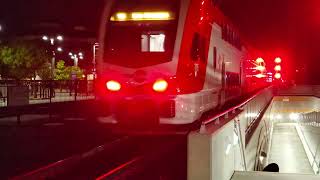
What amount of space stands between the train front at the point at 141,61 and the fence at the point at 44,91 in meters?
9.42

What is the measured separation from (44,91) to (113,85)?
806 inches

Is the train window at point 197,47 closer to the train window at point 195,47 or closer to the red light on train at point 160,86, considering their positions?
the train window at point 195,47

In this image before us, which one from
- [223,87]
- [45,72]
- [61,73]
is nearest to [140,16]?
[223,87]

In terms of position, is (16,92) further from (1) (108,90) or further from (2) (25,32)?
(2) (25,32)

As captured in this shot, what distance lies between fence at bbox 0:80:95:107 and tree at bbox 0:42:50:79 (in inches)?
293

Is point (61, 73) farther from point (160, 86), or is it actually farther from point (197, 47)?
point (160, 86)

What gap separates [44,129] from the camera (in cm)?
1947

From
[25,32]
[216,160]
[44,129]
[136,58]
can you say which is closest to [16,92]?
[44,129]

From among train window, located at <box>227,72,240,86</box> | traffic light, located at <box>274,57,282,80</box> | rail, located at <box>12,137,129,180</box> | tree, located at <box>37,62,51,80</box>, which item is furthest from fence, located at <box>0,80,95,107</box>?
traffic light, located at <box>274,57,282,80</box>

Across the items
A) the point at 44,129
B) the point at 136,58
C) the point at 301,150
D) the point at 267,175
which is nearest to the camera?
the point at 267,175

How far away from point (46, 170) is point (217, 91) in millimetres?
9920

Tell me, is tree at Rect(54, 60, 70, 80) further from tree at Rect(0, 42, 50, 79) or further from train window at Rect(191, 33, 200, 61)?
train window at Rect(191, 33, 200, 61)

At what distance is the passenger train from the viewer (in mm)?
13664

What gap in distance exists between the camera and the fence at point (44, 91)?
28328 millimetres
